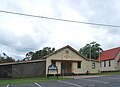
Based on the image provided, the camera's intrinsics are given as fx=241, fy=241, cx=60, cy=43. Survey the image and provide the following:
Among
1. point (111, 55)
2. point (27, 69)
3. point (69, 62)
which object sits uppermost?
point (111, 55)

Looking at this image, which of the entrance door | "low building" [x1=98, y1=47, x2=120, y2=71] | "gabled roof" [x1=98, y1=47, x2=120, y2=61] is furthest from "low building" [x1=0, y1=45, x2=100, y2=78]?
"gabled roof" [x1=98, y1=47, x2=120, y2=61]

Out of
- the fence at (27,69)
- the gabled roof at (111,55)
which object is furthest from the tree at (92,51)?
the fence at (27,69)

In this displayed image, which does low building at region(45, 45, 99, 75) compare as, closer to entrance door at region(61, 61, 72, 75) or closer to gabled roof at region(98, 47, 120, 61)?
entrance door at region(61, 61, 72, 75)

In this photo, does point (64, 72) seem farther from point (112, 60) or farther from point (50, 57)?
point (112, 60)

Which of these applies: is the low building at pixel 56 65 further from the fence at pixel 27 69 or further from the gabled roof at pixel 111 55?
the gabled roof at pixel 111 55

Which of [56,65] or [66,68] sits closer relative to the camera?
[56,65]

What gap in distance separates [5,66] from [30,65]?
664cm

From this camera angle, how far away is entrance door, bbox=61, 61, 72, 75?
4669 cm

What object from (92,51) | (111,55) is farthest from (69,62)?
(92,51)

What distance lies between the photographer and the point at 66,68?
4741cm

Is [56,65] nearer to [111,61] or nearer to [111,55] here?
[111,61]

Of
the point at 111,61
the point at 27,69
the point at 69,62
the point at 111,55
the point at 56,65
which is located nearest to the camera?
the point at 27,69

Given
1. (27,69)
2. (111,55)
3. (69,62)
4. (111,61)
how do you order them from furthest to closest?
(111,55) → (111,61) → (69,62) → (27,69)

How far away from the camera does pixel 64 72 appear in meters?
46.8
